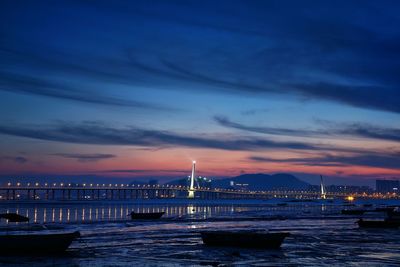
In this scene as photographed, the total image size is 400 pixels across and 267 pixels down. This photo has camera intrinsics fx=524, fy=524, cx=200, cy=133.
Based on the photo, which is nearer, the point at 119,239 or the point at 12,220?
the point at 119,239

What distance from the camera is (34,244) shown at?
3111cm

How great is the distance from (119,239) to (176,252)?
9.93m

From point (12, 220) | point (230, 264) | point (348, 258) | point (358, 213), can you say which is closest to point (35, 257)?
point (230, 264)

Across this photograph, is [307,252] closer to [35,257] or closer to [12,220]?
[35,257]

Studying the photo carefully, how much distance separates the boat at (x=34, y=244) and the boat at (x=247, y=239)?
351 inches

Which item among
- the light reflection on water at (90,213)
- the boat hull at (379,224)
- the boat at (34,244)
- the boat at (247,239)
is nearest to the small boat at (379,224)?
the boat hull at (379,224)

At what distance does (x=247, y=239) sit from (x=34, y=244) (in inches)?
516

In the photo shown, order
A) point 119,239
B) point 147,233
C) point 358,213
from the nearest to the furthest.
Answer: point 119,239 → point 147,233 → point 358,213

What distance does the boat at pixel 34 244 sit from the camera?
30.6 m

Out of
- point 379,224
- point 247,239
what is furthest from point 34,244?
point 379,224

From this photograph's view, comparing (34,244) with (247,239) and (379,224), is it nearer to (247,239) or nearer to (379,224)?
(247,239)

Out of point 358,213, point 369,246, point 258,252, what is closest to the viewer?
point 258,252

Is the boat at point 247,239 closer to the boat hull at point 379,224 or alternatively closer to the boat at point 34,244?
the boat at point 34,244

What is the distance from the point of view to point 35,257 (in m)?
29.5
